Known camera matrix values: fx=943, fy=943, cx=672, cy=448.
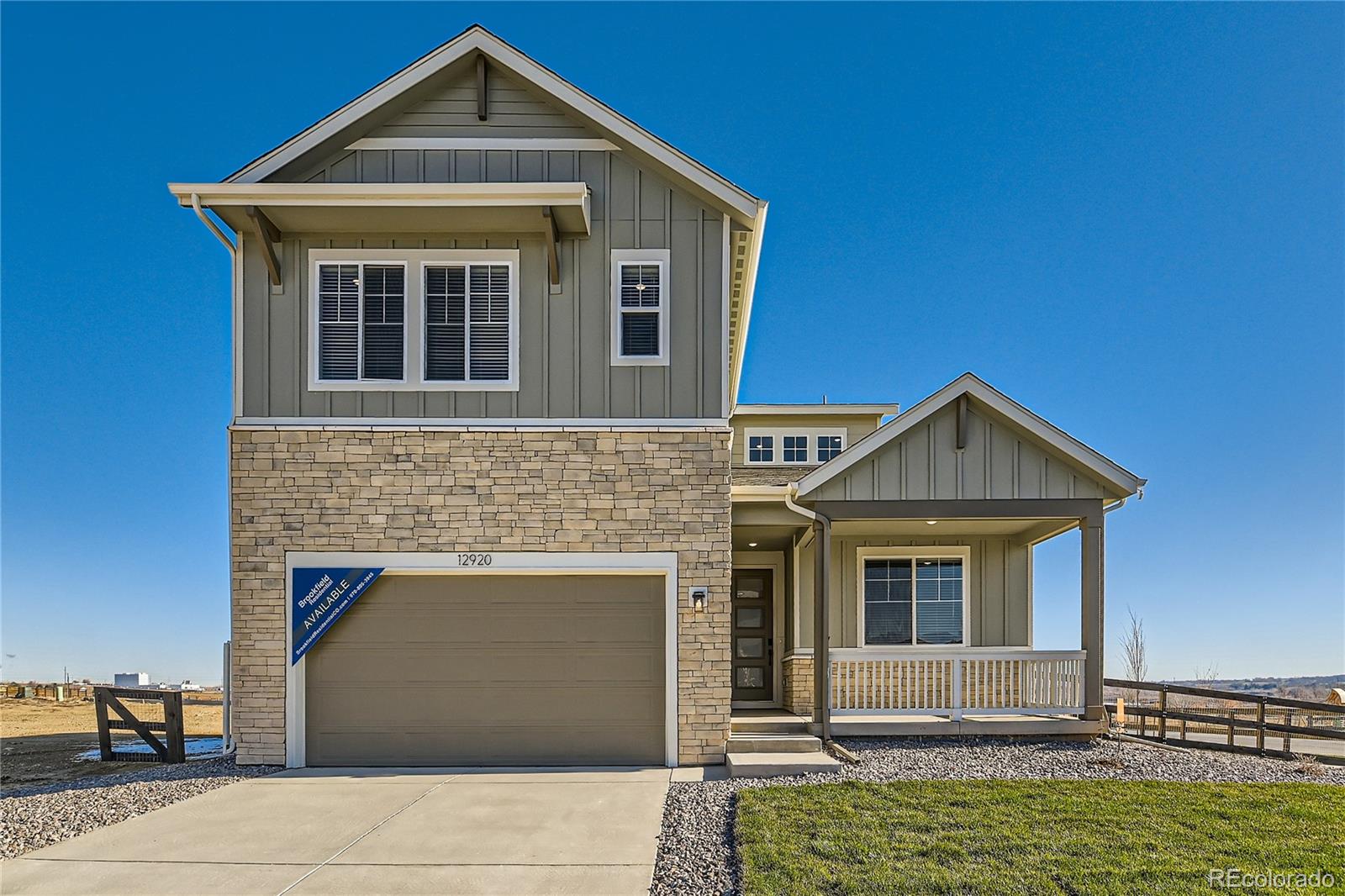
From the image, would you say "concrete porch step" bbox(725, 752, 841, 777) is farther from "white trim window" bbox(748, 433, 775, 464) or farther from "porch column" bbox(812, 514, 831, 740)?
"white trim window" bbox(748, 433, 775, 464)

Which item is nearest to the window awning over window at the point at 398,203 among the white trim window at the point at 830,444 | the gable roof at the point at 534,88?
the gable roof at the point at 534,88

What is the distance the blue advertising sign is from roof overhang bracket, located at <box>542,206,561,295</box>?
3.91 meters

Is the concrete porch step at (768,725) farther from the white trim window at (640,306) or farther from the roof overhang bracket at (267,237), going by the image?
the roof overhang bracket at (267,237)

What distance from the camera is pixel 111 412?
2472 centimetres

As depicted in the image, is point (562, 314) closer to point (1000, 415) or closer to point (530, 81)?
point (530, 81)

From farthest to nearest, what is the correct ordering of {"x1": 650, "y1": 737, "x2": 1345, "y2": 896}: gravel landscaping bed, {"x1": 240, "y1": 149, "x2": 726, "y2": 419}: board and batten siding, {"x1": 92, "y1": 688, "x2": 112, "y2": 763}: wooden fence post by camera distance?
{"x1": 92, "y1": 688, "x2": 112, "y2": 763}: wooden fence post
{"x1": 240, "y1": 149, "x2": 726, "y2": 419}: board and batten siding
{"x1": 650, "y1": 737, "x2": 1345, "y2": 896}: gravel landscaping bed

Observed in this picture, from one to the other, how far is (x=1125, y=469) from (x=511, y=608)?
7.58m

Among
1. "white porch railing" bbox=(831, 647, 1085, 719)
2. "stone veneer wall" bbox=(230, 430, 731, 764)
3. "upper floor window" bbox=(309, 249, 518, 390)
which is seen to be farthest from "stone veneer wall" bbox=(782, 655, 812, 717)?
"upper floor window" bbox=(309, 249, 518, 390)

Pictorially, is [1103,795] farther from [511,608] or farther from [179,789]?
[179,789]

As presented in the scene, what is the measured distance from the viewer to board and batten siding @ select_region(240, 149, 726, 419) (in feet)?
35.7

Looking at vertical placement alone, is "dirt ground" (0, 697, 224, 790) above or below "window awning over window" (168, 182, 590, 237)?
below

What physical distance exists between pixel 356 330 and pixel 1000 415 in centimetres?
773

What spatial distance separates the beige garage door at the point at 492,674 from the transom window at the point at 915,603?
4.88 metres

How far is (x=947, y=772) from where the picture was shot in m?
9.30
